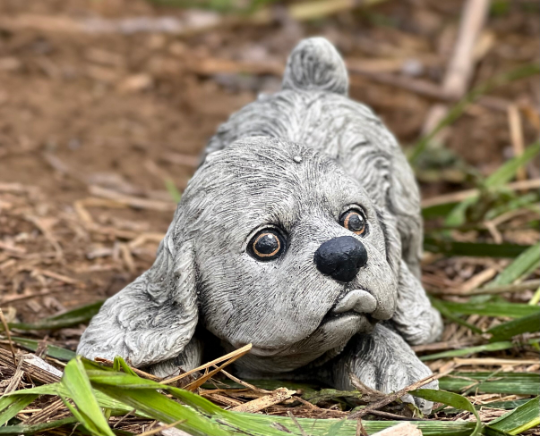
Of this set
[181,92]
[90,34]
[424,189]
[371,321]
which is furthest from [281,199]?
[90,34]

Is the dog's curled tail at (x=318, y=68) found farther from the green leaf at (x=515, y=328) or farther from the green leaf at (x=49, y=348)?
the green leaf at (x=49, y=348)

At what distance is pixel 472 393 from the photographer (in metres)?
2.70

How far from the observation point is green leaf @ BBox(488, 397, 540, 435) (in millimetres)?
2344

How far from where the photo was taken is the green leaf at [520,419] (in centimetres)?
234

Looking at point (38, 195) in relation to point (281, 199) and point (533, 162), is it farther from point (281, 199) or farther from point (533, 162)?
point (533, 162)

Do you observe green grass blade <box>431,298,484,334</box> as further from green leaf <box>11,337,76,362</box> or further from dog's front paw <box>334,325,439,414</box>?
green leaf <box>11,337,76,362</box>

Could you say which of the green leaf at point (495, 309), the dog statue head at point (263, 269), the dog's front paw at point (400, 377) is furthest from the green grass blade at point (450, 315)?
the dog statue head at point (263, 269)

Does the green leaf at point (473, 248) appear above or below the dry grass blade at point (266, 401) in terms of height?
above

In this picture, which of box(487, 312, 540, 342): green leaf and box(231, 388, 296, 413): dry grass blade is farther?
Answer: box(487, 312, 540, 342): green leaf

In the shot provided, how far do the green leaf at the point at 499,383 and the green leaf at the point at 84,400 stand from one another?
1.19 m

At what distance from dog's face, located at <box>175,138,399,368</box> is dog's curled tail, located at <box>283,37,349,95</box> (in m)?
0.77

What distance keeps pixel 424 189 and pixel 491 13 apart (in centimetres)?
269

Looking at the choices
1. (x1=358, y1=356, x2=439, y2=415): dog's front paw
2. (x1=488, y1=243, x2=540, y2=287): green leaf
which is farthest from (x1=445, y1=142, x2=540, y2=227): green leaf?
(x1=358, y1=356, x2=439, y2=415): dog's front paw

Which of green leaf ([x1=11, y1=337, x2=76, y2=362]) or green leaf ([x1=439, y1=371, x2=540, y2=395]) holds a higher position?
green leaf ([x1=439, y1=371, x2=540, y2=395])
